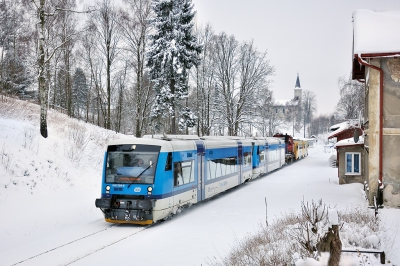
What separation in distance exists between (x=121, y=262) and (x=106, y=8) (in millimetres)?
27482

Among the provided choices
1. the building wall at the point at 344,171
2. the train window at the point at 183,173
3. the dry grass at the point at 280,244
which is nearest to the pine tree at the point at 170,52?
the building wall at the point at 344,171

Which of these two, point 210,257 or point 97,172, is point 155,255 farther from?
point 97,172

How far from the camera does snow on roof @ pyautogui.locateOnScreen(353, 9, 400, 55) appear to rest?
46.9ft

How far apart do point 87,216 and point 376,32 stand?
12659 millimetres

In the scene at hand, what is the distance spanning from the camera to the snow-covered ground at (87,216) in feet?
29.0

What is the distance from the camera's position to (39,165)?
14.7 m

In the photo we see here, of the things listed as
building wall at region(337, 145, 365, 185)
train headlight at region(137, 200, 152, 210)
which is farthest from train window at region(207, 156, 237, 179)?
building wall at region(337, 145, 365, 185)

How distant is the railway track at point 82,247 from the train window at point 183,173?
2.03 meters

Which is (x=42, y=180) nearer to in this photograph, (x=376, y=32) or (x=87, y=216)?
(x=87, y=216)

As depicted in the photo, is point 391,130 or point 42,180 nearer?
point 42,180

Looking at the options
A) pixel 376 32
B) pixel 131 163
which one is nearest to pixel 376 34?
pixel 376 32

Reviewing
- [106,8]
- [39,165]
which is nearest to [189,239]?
[39,165]

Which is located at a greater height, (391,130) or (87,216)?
(391,130)

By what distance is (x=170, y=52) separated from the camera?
29203 millimetres
